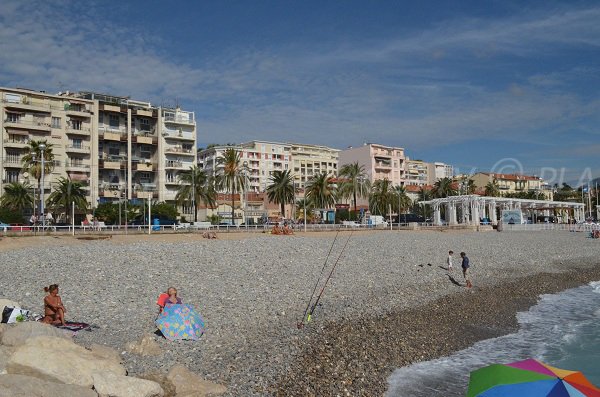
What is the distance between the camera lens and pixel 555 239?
49156 mm

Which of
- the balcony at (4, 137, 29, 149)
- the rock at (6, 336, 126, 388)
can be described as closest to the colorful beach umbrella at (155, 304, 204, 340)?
the rock at (6, 336, 126, 388)

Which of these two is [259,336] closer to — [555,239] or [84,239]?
[84,239]

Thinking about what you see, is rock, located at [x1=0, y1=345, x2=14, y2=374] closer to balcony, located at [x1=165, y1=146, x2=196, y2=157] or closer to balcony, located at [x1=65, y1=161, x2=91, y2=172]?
balcony, located at [x1=65, y1=161, x2=91, y2=172]

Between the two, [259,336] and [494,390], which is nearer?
[494,390]

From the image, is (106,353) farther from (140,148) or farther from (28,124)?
(140,148)

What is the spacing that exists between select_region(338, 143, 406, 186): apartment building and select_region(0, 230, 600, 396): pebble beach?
261 feet

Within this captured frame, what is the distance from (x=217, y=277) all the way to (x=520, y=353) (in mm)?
10613

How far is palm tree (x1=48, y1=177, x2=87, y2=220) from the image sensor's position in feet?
179

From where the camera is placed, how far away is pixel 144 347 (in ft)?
32.5

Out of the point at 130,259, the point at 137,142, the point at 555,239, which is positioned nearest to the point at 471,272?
the point at 130,259

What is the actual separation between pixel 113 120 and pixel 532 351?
2484 inches

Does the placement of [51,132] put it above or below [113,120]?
below

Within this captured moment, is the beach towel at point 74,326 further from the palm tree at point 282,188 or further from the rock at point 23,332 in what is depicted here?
the palm tree at point 282,188

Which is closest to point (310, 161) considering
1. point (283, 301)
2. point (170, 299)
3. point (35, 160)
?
point (35, 160)
